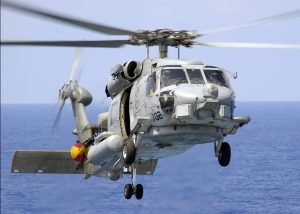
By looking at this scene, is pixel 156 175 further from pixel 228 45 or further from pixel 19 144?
pixel 228 45

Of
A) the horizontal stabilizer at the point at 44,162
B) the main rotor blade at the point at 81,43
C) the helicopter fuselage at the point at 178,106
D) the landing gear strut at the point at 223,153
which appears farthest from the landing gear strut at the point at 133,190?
the horizontal stabilizer at the point at 44,162

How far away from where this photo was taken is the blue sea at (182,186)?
114 ft

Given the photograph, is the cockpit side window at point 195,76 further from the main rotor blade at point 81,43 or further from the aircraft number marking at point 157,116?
the main rotor blade at point 81,43

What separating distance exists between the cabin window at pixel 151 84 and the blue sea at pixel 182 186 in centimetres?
369

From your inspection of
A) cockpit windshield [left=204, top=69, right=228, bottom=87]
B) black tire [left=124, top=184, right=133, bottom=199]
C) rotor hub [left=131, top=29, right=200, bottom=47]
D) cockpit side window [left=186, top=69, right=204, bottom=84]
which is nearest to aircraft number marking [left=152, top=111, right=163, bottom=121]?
cockpit side window [left=186, top=69, right=204, bottom=84]

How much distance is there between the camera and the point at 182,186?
106 feet

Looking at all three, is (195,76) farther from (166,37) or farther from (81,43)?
(81,43)

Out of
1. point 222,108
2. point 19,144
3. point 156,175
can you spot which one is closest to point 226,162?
point 222,108

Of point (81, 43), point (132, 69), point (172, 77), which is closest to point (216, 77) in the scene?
point (172, 77)

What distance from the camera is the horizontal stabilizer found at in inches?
1297

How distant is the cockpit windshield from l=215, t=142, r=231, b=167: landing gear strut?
1.90m

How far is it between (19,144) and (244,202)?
2029 inches

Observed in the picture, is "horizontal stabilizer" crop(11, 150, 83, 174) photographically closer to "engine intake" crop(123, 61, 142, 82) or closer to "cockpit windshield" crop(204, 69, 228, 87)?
"engine intake" crop(123, 61, 142, 82)

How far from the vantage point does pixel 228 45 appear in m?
24.9
